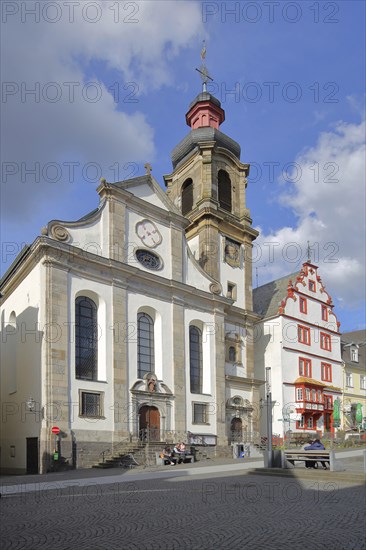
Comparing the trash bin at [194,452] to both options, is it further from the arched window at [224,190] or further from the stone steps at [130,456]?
the arched window at [224,190]

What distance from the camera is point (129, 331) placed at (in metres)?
30.2

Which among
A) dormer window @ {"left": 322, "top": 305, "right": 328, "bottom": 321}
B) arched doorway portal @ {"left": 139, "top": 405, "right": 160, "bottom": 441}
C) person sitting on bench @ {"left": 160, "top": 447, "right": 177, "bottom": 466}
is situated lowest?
person sitting on bench @ {"left": 160, "top": 447, "right": 177, "bottom": 466}

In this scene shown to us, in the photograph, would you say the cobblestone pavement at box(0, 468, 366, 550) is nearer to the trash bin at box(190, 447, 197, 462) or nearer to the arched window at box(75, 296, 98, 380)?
the arched window at box(75, 296, 98, 380)

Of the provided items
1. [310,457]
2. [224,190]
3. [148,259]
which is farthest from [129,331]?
[224,190]

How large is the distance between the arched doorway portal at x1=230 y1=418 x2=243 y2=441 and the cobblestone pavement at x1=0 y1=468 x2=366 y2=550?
71.1 ft

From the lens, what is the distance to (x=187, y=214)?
137ft

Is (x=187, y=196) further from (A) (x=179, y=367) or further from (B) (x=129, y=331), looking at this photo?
(B) (x=129, y=331)

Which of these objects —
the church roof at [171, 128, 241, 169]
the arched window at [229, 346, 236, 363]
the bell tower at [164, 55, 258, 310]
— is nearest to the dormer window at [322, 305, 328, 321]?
the bell tower at [164, 55, 258, 310]

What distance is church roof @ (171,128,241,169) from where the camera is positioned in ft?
142

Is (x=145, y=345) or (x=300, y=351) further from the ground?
(x=145, y=345)

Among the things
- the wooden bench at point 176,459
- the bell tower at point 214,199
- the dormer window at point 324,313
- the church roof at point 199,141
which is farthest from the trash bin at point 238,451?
the church roof at point 199,141

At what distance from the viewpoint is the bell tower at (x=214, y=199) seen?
3978 cm

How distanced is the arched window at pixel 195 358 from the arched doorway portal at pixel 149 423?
3842 millimetres

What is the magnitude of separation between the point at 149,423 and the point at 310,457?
13583mm
